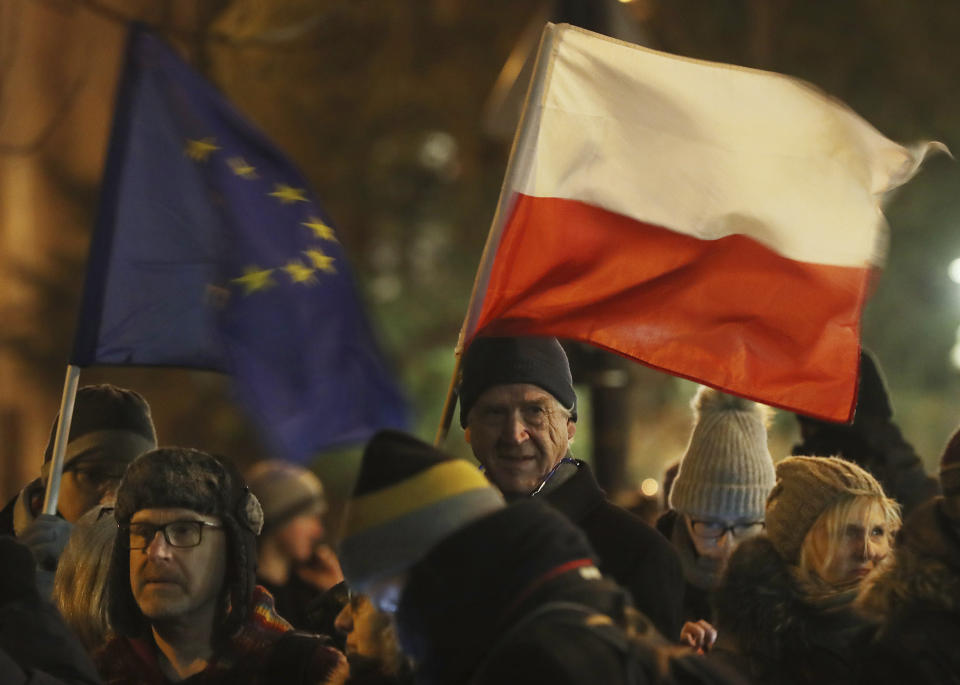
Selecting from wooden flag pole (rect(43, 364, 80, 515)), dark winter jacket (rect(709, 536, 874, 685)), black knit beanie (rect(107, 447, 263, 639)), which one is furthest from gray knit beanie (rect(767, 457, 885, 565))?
wooden flag pole (rect(43, 364, 80, 515))

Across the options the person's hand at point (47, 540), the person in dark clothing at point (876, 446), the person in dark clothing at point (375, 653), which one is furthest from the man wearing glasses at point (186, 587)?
the person in dark clothing at point (876, 446)

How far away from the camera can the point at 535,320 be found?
5.96 meters

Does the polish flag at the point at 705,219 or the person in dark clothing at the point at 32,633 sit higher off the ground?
the polish flag at the point at 705,219

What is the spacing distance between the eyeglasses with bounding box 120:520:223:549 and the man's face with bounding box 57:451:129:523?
116 cm

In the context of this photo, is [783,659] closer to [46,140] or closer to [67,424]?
[67,424]

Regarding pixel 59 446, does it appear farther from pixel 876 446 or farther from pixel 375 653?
pixel 876 446

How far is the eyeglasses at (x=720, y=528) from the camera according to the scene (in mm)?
6789

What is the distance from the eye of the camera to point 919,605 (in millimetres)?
4801

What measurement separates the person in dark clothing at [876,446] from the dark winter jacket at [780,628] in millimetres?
2007

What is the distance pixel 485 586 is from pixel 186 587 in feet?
5.93

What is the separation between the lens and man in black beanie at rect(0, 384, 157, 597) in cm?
629

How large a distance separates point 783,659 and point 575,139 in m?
1.95

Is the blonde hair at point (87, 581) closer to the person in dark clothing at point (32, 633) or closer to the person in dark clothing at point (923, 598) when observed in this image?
the person in dark clothing at point (32, 633)

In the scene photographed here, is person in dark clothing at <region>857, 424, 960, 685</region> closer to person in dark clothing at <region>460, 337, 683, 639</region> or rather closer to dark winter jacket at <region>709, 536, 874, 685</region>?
dark winter jacket at <region>709, 536, 874, 685</region>
